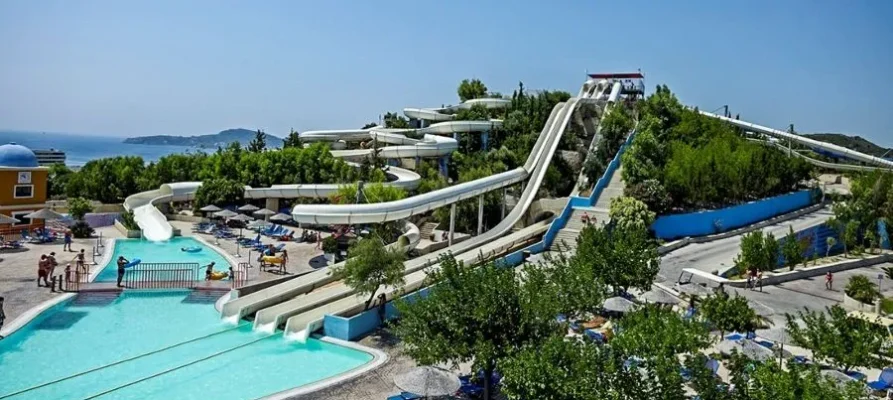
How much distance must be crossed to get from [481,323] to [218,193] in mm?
31372

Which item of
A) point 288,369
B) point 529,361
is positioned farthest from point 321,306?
point 529,361

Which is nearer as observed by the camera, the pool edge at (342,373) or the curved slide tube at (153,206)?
the pool edge at (342,373)

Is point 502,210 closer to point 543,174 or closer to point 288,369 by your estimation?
point 543,174

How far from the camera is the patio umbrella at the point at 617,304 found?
19.7 meters

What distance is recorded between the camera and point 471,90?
68.4 metres

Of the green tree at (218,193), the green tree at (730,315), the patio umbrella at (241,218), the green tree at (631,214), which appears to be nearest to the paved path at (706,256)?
the green tree at (631,214)

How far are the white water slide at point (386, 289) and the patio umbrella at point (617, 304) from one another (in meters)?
4.50

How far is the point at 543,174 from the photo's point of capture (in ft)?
137

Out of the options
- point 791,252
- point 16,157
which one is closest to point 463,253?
point 791,252

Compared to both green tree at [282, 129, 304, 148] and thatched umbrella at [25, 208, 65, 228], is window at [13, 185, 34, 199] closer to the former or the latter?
thatched umbrella at [25, 208, 65, 228]

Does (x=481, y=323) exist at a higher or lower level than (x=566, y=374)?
higher

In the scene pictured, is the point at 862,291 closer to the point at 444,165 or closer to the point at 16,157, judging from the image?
the point at 444,165

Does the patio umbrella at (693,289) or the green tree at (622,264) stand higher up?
the green tree at (622,264)

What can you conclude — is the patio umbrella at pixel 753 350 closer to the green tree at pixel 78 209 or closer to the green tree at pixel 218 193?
the green tree at pixel 218 193
